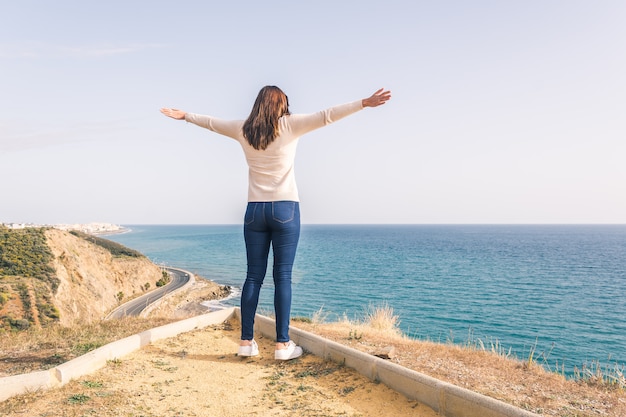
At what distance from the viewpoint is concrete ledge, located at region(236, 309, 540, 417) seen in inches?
129

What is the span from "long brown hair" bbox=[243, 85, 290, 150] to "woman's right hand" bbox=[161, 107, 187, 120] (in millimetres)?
913

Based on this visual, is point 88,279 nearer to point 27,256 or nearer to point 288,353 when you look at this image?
point 27,256

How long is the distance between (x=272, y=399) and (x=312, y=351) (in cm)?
137

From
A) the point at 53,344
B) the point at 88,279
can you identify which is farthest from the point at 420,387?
the point at 88,279

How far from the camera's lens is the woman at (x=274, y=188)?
4.73 m

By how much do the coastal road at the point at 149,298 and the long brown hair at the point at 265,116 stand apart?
3364cm

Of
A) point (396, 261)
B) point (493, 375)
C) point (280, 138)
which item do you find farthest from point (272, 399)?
point (396, 261)

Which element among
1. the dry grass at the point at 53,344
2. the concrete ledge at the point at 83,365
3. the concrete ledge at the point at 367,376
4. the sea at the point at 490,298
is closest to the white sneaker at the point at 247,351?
the concrete ledge at the point at 367,376

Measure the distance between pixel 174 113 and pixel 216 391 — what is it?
3182mm

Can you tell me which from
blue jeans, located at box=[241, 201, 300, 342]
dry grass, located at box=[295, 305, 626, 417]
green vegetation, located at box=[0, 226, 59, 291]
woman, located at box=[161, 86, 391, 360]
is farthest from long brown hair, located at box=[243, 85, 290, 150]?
green vegetation, located at box=[0, 226, 59, 291]

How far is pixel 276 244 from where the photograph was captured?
15.8ft

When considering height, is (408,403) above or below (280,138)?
below

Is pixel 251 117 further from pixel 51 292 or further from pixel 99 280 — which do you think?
pixel 99 280

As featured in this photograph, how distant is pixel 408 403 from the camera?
385 centimetres
